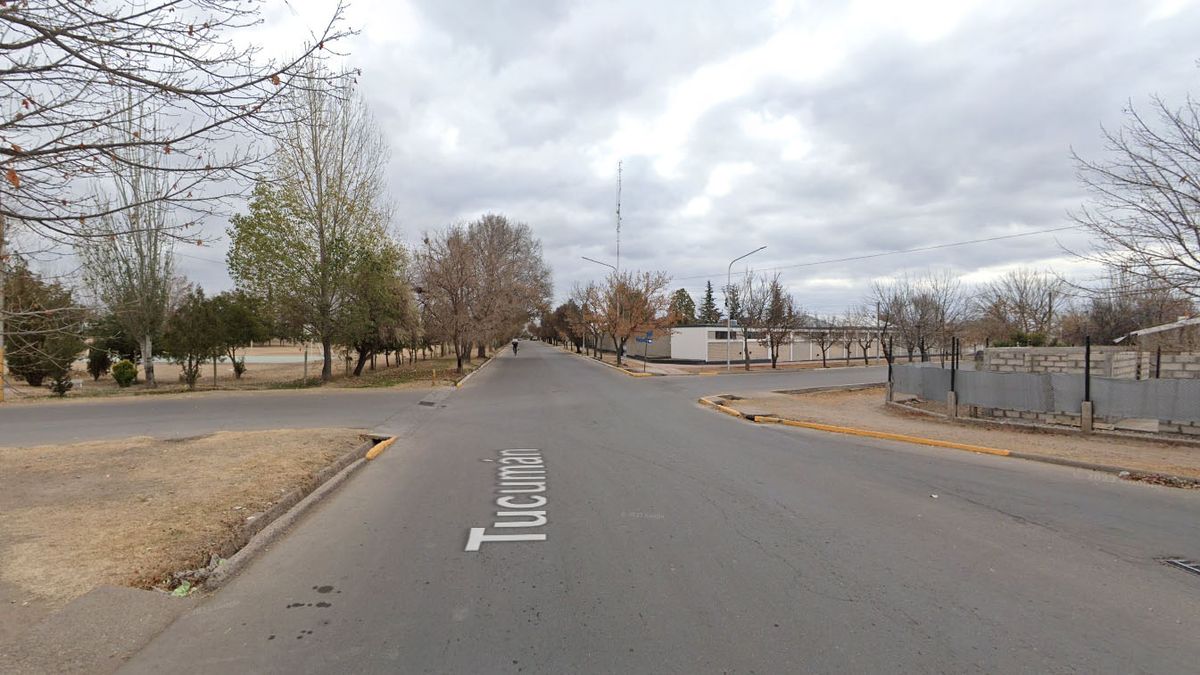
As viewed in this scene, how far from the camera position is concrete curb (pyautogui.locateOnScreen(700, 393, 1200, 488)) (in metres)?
8.76

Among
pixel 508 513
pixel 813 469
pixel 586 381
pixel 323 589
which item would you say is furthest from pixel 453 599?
pixel 586 381

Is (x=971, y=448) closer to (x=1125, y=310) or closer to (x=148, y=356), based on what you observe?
(x=1125, y=310)

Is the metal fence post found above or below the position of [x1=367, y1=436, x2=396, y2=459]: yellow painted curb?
above

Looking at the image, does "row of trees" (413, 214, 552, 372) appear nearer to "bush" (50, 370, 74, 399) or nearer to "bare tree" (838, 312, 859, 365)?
"bush" (50, 370, 74, 399)

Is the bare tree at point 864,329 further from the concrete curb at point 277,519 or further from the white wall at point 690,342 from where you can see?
the concrete curb at point 277,519

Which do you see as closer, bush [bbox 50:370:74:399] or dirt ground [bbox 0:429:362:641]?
dirt ground [bbox 0:429:362:641]

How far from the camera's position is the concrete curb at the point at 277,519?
466 cm

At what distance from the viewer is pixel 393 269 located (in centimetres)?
2711

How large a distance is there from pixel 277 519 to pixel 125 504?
1586 mm

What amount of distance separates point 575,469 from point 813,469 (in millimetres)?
3582

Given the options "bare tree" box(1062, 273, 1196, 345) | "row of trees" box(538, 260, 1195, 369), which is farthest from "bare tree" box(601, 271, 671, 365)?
"bare tree" box(1062, 273, 1196, 345)

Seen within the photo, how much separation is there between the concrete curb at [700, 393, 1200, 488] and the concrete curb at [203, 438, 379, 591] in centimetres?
1024

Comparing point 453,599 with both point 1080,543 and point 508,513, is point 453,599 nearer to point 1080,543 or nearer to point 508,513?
point 508,513

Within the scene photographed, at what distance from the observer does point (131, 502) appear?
6.22 m
